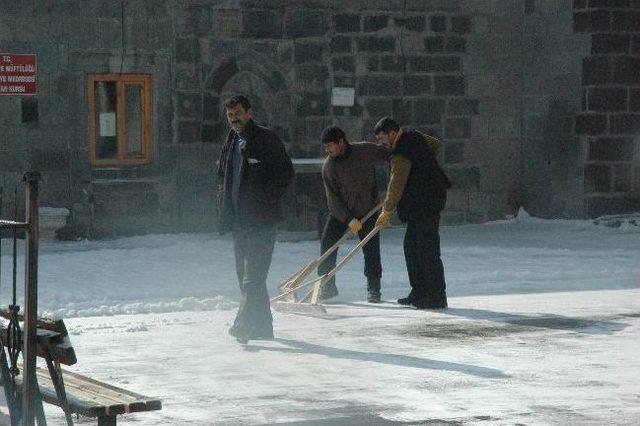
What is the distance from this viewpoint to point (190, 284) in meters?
13.7

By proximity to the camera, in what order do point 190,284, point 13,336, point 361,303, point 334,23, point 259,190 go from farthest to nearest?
point 334,23 < point 190,284 < point 361,303 < point 259,190 < point 13,336

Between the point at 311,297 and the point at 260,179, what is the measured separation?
2025mm

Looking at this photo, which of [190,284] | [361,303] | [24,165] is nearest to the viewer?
[361,303]

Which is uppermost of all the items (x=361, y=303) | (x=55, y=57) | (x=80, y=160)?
(x=55, y=57)

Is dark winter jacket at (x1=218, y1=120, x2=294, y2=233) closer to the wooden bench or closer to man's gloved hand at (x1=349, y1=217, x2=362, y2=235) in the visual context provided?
man's gloved hand at (x1=349, y1=217, x2=362, y2=235)

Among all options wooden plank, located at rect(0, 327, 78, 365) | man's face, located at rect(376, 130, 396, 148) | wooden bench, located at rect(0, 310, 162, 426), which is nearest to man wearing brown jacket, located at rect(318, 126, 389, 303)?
man's face, located at rect(376, 130, 396, 148)

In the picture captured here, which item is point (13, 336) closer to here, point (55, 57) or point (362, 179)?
point (362, 179)

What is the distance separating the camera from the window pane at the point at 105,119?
686 inches

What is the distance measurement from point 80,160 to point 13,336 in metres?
10.8

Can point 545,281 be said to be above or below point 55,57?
below

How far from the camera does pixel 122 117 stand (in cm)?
1755

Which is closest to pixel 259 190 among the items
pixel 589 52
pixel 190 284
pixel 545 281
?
pixel 190 284

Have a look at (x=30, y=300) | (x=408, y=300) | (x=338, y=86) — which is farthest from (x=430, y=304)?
(x=338, y=86)

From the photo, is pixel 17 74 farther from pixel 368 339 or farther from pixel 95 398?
pixel 95 398
